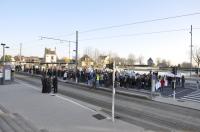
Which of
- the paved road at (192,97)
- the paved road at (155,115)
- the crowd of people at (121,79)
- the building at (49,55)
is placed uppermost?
the building at (49,55)

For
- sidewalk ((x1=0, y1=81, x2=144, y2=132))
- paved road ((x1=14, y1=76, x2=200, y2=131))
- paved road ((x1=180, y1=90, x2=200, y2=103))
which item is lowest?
paved road ((x1=14, y1=76, x2=200, y2=131))

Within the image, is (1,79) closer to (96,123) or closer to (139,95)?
(139,95)

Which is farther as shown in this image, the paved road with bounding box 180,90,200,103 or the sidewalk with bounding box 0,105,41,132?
A: the paved road with bounding box 180,90,200,103

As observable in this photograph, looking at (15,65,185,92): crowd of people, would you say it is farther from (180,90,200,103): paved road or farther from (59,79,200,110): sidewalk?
(180,90,200,103): paved road

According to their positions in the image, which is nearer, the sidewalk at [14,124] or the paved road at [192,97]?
the sidewalk at [14,124]

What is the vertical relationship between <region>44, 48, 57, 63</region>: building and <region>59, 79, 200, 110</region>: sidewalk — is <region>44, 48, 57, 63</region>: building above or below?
above

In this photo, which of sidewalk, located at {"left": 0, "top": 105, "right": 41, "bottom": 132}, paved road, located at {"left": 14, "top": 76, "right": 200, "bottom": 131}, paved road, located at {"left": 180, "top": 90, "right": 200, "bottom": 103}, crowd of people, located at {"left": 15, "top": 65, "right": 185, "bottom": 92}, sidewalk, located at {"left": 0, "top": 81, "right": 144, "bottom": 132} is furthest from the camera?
crowd of people, located at {"left": 15, "top": 65, "right": 185, "bottom": 92}

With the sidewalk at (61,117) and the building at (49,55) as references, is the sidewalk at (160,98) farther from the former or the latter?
the building at (49,55)

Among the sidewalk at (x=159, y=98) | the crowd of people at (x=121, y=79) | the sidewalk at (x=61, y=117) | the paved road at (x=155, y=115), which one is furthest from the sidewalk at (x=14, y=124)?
the sidewalk at (x=159, y=98)

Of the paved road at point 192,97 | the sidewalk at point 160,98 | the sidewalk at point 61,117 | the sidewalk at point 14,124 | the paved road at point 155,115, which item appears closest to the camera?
the sidewalk at point 14,124

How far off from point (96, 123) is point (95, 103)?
889cm

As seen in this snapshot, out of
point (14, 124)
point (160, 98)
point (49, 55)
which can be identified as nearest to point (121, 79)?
point (160, 98)

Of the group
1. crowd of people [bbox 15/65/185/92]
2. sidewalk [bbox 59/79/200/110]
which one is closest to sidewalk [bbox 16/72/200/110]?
sidewalk [bbox 59/79/200/110]

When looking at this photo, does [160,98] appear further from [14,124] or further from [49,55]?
[49,55]
